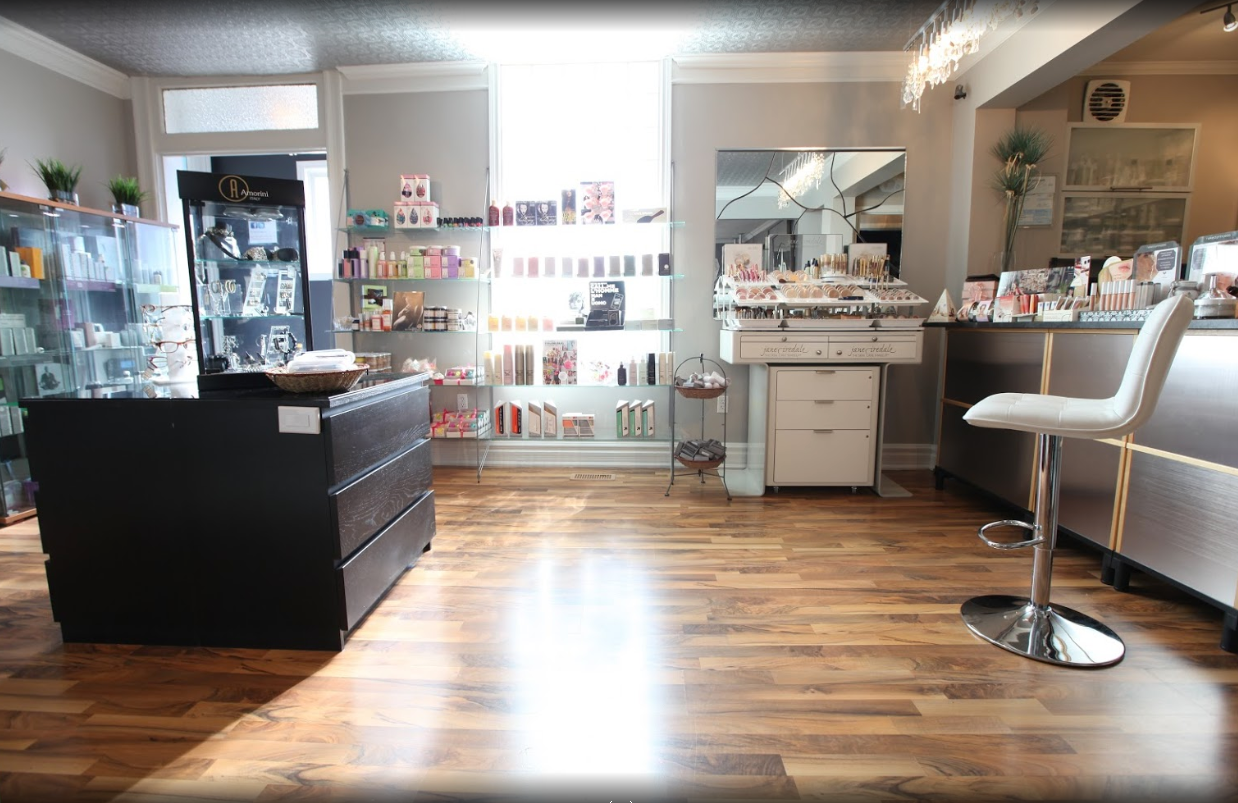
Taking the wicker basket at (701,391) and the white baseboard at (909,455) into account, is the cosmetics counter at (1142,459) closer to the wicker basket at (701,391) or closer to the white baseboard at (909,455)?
the white baseboard at (909,455)

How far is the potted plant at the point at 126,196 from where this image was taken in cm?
387

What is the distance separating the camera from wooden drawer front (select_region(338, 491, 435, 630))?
1877mm

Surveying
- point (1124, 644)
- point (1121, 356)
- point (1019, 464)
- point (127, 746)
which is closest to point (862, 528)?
point (1019, 464)

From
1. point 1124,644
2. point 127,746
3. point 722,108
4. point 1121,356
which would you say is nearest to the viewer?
point 127,746

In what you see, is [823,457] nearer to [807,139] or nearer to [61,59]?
[807,139]

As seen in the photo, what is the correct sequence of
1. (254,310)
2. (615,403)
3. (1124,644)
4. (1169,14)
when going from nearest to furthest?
(1124,644) → (1169,14) → (254,310) → (615,403)

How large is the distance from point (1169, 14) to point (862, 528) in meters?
2.81

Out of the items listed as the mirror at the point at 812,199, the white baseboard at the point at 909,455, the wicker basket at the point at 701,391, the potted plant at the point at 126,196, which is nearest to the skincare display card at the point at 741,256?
the mirror at the point at 812,199

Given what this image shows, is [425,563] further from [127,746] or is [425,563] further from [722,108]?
[722,108]

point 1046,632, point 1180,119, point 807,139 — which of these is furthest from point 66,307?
point 1180,119

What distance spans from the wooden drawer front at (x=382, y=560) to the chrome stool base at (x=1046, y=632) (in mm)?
2192

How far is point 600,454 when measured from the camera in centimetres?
430

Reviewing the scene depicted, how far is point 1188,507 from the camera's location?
6.36ft

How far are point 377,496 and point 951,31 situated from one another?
141 inches
